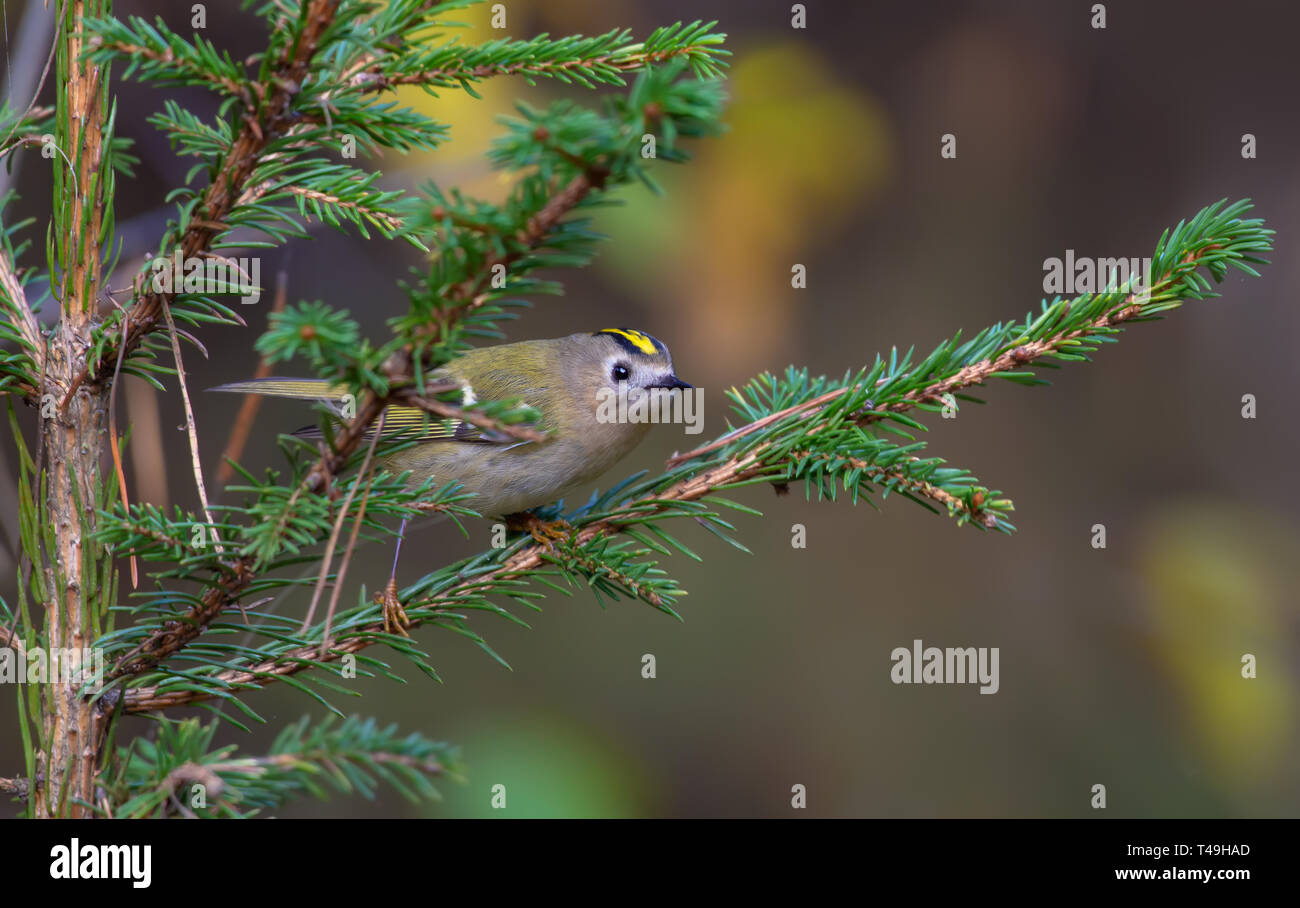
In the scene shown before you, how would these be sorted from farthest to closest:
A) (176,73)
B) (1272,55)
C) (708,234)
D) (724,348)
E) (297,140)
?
(1272,55)
(724,348)
(708,234)
(297,140)
(176,73)

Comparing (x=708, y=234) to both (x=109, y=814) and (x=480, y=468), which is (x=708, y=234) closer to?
(x=480, y=468)

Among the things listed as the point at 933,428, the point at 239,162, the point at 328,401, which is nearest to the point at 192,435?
the point at 239,162

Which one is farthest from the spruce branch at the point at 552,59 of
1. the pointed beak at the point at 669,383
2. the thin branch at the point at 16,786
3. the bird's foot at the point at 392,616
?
the pointed beak at the point at 669,383

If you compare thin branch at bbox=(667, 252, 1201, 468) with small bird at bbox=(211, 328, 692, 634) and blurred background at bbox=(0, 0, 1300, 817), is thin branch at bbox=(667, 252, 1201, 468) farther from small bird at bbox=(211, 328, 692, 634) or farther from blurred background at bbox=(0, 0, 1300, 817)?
blurred background at bbox=(0, 0, 1300, 817)

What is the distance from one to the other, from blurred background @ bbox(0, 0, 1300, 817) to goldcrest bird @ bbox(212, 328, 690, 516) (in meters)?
0.55

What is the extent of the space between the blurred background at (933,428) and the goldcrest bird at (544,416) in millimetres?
546

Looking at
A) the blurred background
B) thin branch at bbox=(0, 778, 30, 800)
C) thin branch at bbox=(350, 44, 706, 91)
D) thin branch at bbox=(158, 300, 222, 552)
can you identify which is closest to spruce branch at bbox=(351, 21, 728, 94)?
thin branch at bbox=(350, 44, 706, 91)

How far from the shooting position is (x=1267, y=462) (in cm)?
362

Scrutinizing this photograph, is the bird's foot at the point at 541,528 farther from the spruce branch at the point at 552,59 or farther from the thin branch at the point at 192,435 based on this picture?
the spruce branch at the point at 552,59

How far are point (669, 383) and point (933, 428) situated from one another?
61.7 inches

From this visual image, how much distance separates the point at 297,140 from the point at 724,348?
2303 mm

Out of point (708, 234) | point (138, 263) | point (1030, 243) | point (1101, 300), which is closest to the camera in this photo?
point (1101, 300)

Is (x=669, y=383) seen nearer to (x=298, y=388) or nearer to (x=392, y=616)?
(x=298, y=388)
